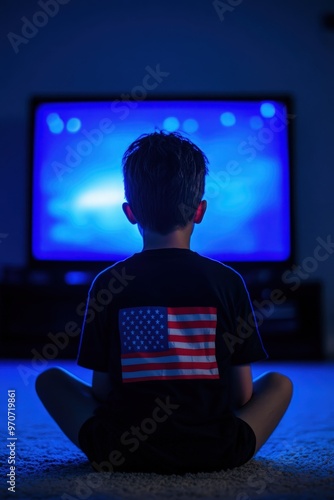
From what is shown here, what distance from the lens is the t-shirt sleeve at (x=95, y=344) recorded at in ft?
3.23

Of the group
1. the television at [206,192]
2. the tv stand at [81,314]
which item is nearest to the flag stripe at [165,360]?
the tv stand at [81,314]

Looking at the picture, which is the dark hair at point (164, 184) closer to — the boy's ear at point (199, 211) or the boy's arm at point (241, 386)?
the boy's ear at point (199, 211)

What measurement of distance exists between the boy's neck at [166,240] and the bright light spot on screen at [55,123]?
7.58ft

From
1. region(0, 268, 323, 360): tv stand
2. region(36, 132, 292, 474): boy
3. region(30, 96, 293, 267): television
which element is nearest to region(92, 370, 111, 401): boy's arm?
region(36, 132, 292, 474): boy

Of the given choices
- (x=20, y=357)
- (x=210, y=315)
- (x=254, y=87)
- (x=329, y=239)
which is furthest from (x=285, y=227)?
(x=210, y=315)

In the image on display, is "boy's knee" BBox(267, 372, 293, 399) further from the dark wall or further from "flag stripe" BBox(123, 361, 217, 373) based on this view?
the dark wall

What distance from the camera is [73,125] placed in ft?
10.4

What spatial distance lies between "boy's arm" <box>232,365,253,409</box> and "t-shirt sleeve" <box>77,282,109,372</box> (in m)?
0.23

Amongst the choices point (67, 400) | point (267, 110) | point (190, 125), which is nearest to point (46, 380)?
point (67, 400)

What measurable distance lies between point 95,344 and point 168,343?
0.47ft

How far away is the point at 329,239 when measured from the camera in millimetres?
3410

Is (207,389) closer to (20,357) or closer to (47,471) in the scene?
(47,471)

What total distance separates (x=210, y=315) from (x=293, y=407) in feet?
2.80

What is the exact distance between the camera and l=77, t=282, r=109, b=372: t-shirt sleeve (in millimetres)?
985
